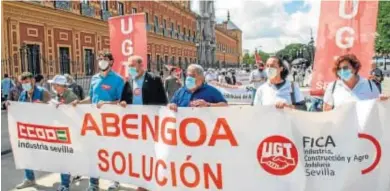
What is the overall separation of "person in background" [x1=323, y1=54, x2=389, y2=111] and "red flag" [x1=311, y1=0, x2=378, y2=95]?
56.9 inches

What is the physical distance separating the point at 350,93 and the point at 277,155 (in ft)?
3.39

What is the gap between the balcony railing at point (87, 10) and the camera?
27109 mm

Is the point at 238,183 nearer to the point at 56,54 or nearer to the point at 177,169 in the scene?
the point at 177,169

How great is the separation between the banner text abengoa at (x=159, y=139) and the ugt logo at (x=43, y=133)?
0.29 metres

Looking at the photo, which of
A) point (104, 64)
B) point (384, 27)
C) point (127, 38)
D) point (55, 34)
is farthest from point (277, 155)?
point (384, 27)

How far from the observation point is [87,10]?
91.3 feet

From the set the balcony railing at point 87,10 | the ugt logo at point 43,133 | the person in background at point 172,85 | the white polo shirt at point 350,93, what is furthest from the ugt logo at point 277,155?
the balcony railing at point 87,10

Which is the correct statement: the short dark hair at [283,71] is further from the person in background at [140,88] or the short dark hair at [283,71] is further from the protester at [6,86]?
the protester at [6,86]

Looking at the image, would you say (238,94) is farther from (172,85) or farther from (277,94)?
(277,94)

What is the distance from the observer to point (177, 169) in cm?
452

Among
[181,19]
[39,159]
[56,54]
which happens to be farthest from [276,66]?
[181,19]

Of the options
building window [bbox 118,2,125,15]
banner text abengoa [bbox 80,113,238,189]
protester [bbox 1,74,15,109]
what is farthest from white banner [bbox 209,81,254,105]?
building window [bbox 118,2,125,15]

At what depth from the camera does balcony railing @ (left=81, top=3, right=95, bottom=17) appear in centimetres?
2711

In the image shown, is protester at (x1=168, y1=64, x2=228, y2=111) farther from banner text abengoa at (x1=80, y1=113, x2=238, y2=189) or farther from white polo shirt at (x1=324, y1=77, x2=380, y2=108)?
white polo shirt at (x1=324, y1=77, x2=380, y2=108)
